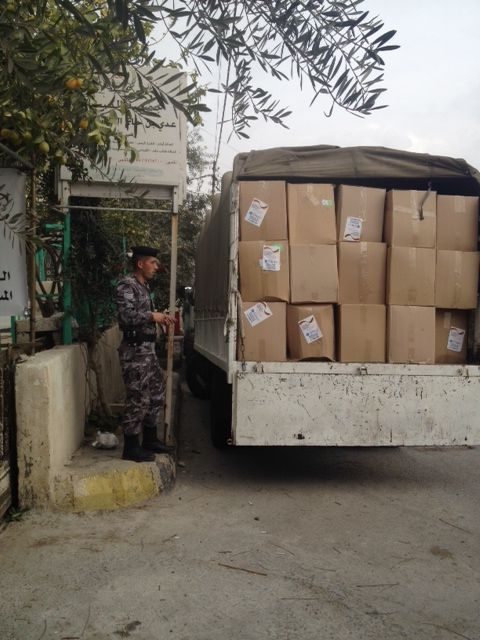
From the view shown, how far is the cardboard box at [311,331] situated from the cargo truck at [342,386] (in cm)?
14

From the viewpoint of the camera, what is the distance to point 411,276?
17.4 feet

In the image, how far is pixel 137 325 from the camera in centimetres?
511

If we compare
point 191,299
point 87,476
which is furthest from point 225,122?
point 191,299

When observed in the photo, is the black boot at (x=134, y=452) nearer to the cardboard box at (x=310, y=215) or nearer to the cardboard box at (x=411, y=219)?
the cardboard box at (x=310, y=215)

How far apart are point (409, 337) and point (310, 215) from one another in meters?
1.30

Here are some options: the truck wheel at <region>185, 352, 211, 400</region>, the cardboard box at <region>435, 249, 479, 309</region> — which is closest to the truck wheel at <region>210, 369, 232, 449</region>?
the cardboard box at <region>435, 249, 479, 309</region>

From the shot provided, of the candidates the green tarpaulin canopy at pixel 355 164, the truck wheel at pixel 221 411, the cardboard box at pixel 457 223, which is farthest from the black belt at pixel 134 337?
the cardboard box at pixel 457 223

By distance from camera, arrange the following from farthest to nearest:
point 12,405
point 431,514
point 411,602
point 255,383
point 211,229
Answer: point 211,229 < point 255,383 < point 431,514 < point 12,405 < point 411,602

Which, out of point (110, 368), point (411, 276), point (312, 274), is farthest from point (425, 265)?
point (110, 368)

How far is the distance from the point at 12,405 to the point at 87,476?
721mm

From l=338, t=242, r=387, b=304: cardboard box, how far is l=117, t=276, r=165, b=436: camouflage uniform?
1.61m

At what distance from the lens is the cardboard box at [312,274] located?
17.1 feet

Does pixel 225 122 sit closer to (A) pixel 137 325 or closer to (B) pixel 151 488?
(A) pixel 137 325

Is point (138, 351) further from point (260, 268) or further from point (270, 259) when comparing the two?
point (270, 259)
